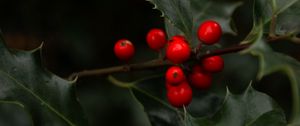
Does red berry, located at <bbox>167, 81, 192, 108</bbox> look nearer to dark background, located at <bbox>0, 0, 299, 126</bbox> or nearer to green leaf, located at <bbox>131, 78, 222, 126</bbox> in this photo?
green leaf, located at <bbox>131, 78, 222, 126</bbox>

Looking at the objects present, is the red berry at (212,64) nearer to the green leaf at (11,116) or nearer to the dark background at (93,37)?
the green leaf at (11,116)

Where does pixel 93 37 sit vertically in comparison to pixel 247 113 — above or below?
below

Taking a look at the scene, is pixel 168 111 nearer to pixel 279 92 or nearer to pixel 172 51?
pixel 172 51

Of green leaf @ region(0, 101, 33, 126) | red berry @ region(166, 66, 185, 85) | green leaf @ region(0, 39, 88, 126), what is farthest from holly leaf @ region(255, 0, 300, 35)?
green leaf @ region(0, 101, 33, 126)

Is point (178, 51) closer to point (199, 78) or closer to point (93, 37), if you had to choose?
point (199, 78)

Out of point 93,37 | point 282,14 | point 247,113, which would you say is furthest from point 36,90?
point 93,37
